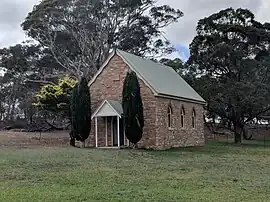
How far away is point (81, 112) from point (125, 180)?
15.6 metres

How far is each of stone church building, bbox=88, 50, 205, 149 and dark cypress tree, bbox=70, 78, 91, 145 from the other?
89 centimetres

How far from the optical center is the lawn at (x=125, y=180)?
427 inches

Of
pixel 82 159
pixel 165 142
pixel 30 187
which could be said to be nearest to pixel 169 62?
pixel 165 142

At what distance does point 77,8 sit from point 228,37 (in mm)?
13918

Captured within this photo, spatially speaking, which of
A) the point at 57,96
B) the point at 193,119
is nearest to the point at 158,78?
the point at 193,119

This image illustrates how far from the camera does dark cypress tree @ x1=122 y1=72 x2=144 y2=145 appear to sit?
27.2 metres

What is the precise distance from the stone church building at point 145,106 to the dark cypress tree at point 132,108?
1.21 metres

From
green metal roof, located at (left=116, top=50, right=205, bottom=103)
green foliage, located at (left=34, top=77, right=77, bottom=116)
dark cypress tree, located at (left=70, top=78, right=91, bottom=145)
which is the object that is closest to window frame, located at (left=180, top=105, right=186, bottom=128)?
green metal roof, located at (left=116, top=50, right=205, bottom=103)

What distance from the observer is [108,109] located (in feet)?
95.8

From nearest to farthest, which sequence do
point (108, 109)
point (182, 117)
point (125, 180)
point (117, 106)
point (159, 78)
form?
point (125, 180), point (108, 109), point (117, 106), point (159, 78), point (182, 117)

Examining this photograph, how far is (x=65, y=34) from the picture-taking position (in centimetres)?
4553

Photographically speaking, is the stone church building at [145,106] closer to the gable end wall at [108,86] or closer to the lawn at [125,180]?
the gable end wall at [108,86]

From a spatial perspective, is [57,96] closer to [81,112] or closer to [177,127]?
[81,112]

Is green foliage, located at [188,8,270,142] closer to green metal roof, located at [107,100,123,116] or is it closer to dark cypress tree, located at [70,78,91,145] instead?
green metal roof, located at [107,100,123,116]
